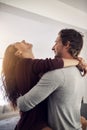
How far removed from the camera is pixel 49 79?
0.90 meters

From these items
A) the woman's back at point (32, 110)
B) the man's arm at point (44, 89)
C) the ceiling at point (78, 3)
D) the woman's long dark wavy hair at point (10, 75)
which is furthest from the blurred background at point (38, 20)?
the man's arm at point (44, 89)

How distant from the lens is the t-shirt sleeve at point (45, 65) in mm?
935

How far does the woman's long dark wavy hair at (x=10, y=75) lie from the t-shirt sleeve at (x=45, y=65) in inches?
6.0

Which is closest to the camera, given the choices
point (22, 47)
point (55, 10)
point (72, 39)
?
point (72, 39)

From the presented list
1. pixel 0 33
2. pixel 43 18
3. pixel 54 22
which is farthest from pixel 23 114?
pixel 54 22

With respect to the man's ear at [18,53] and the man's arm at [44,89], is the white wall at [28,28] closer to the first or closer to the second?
the man's ear at [18,53]

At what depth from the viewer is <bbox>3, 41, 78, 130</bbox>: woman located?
3.17 ft

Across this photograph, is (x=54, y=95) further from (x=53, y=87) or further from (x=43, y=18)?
(x=43, y=18)

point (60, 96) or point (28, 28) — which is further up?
point (28, 28)

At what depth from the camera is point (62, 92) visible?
0.95 m

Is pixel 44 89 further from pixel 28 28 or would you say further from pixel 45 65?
pixel 28 28

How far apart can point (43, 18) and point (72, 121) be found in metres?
1.60

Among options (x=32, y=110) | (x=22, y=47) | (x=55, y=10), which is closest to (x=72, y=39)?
(x=22, y=47)

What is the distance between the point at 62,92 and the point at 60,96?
0.02 meters
